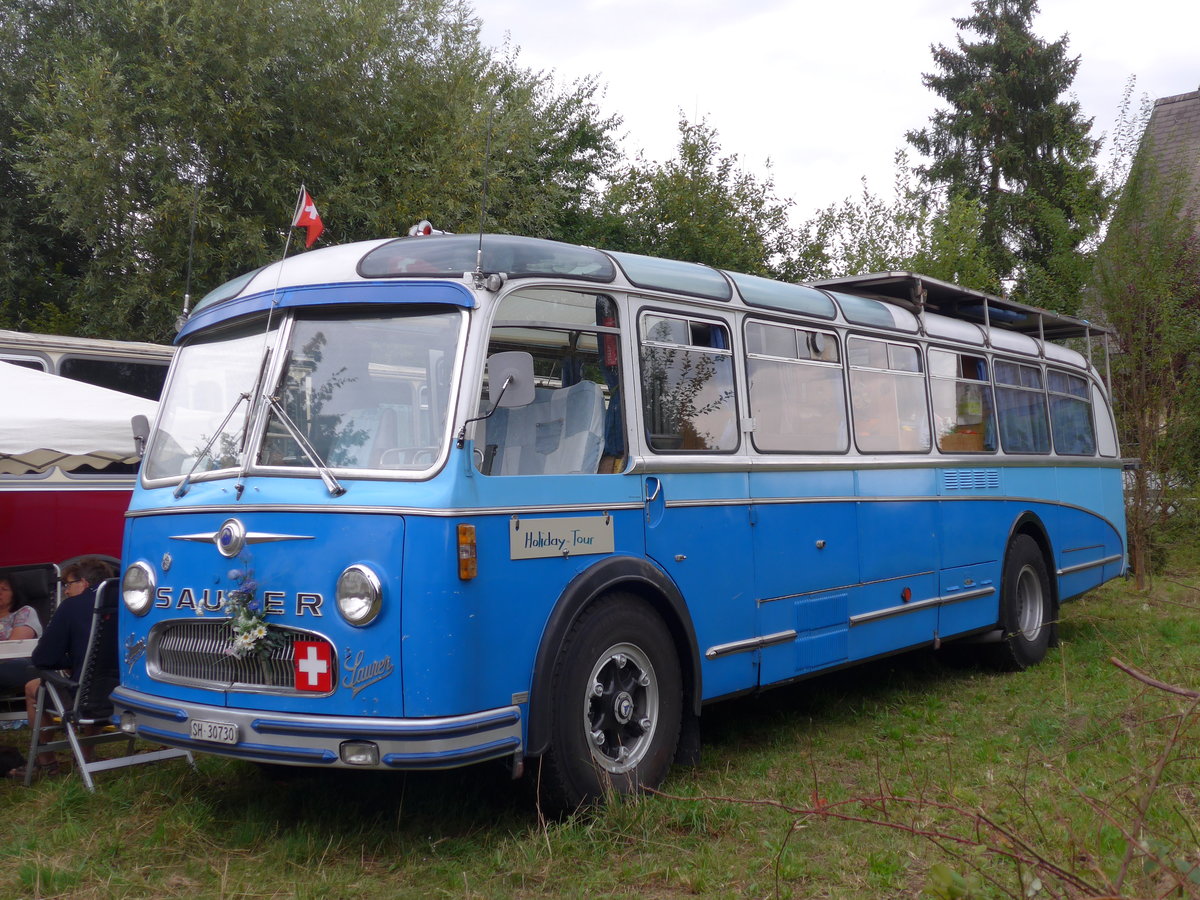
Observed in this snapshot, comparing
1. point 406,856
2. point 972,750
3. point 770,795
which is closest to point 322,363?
point 406,856

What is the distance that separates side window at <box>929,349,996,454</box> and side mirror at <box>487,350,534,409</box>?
470 centimetres

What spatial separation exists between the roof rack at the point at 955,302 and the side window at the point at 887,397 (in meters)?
0.52

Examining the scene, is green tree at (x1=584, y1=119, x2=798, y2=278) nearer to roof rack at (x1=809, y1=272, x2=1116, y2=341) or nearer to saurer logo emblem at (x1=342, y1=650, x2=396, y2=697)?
roof rack at (x1=809, y1=272, x2=1116, y2=341)

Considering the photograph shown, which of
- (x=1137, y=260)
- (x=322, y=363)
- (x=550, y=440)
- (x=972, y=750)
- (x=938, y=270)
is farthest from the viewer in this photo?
(x=938, y=270)

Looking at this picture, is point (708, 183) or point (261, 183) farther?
point (708, 183)

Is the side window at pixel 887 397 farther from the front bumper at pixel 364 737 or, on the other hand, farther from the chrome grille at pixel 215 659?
the chrome grille at pixel 215 659

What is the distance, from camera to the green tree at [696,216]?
24.6 metres

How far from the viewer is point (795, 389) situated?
7172 mm

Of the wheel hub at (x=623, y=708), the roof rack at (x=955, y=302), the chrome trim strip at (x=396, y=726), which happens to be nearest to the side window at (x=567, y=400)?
the wheel hub at (x=623, y=708)

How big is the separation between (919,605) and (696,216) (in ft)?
58.1

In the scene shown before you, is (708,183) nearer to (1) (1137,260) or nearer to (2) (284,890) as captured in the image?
(1) (1137,260)

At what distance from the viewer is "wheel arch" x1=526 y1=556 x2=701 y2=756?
4930 mm

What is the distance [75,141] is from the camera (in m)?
14.6

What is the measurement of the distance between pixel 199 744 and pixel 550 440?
6.93ft
